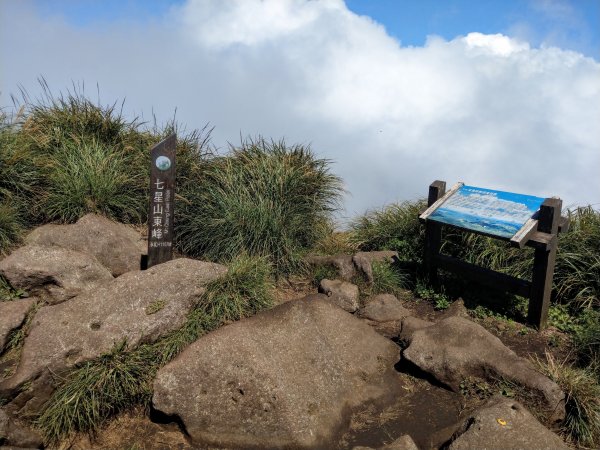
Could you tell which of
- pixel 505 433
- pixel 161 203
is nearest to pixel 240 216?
pixel 161 203

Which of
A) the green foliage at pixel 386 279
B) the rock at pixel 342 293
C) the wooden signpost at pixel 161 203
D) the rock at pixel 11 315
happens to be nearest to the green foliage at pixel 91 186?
the wooden signpost at pixel 161 203

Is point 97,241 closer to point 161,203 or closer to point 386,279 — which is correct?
point 161,203

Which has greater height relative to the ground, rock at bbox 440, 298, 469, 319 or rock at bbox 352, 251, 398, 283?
rock at bbox 352, 251, 398, 283

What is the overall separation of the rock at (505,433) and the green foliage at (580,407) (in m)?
0.64

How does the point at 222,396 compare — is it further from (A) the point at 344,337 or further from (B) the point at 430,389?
(B) the point at 430,389

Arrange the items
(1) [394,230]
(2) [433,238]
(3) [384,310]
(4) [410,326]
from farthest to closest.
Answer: (1) [394,230] < (2) [433,238] < (3) [384,310] < (4) [410,326]

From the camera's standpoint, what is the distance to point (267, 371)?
4.97 m

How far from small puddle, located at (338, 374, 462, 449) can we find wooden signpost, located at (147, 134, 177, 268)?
3.10 metres

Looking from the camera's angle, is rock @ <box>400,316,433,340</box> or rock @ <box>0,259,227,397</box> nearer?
rock @ <box>0,259,227,397</box>

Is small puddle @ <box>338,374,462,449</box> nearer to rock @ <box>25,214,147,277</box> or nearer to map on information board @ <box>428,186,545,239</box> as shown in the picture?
map on information board @ <box>428,186,545,239</box>

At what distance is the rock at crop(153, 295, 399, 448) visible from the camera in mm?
4668

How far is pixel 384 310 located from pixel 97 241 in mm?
3573

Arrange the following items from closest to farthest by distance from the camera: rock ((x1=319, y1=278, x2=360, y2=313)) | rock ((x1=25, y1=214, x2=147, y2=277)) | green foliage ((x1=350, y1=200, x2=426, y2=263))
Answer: rock ((x1=319, y1=278, x2=360, y2=313)) < rock ((x1=25, y1=214, x2=147, y2=277)) < green foliage ((x1=350, y1=200, x2=426, y2=263))

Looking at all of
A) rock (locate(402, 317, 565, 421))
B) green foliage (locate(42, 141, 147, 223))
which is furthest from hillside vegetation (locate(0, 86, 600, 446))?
rock (locate(402, 317, 565, 421))
